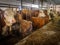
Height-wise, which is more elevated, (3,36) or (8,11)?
(8,11)

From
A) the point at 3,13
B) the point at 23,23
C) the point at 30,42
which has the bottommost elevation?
the point at 30,42

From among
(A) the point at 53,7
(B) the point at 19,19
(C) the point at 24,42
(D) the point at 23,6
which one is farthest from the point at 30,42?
(A) the point at 53,7

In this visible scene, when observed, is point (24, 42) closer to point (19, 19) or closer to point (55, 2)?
point (19, 19)

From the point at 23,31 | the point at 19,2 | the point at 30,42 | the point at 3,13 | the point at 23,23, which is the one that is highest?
the point at 19,2

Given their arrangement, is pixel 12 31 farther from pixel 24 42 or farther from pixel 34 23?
pixel 34 23

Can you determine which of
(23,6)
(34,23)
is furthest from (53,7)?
(23,6)

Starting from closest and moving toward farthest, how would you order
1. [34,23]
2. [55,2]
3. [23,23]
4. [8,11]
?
[8,11] → [23,23] → [34,23] → [55,2]

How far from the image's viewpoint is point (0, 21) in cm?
125

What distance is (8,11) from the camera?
4.58 feet

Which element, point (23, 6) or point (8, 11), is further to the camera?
point (23, 6)

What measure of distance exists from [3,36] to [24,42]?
63cm

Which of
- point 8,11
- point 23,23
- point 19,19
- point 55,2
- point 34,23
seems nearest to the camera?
point 8,11

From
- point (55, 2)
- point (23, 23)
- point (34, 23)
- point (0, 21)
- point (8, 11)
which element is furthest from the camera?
point (55, 2)

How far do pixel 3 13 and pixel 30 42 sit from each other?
80cm
